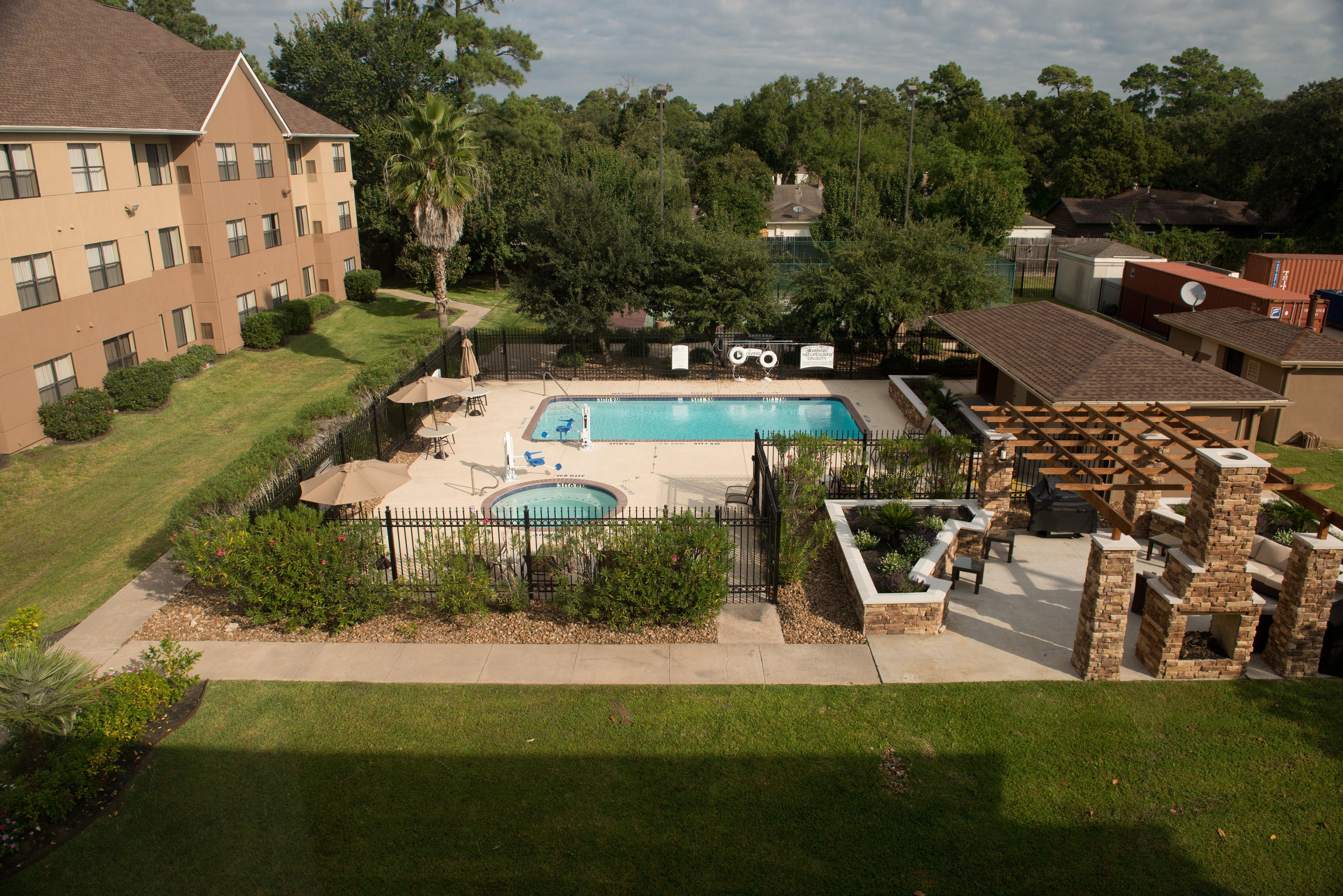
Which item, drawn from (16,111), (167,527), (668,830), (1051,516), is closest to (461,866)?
(668,830)

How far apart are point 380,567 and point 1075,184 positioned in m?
70.4

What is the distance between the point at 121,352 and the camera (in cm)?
2636

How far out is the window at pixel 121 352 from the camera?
25656 millimetres

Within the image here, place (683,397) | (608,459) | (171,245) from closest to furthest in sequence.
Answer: (608,459) → (683,397) → (171,245)

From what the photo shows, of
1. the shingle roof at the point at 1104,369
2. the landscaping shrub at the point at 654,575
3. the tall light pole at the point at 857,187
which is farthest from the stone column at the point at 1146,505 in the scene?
the tall light pole at the point at 857,187

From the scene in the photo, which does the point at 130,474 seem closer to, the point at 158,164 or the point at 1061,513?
the point at 158,164

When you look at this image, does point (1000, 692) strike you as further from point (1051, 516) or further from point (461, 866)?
point (461, 866)

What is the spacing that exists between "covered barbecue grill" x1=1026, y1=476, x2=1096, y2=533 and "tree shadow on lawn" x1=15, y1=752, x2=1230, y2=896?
7.09 m

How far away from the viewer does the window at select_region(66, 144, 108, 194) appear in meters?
24.4

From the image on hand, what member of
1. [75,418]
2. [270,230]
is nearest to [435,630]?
[75,418]

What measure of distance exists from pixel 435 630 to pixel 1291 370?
2125 cm

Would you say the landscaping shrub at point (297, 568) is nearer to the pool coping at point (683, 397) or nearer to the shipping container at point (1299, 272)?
the pool coping at point (683, 397)

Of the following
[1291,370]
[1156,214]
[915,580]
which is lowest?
[915,580]

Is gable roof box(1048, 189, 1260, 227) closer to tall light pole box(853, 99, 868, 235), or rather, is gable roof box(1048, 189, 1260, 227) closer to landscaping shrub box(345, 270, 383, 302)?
tall light pole box(853, 99, 868, 235)
